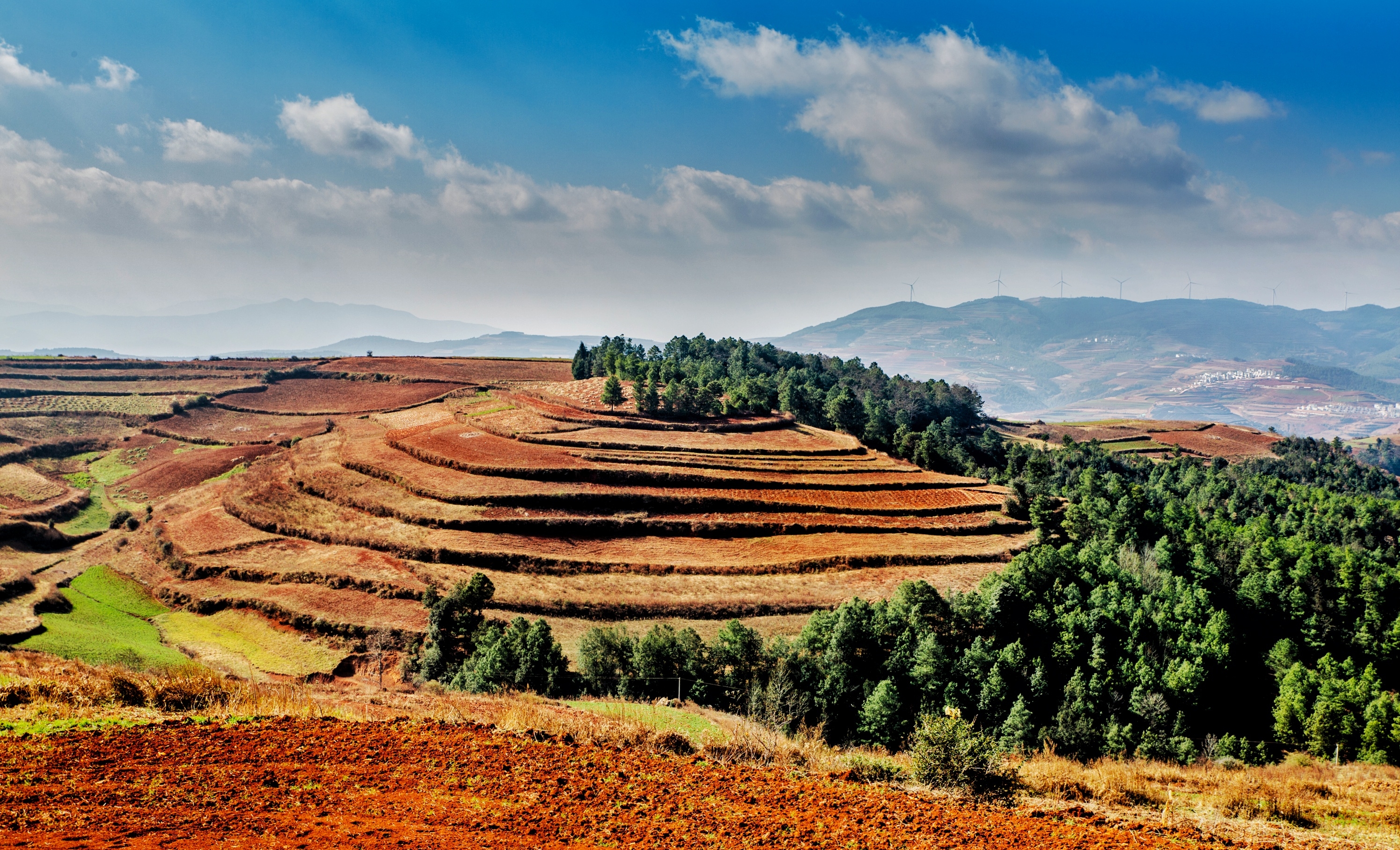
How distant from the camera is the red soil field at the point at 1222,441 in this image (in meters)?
158

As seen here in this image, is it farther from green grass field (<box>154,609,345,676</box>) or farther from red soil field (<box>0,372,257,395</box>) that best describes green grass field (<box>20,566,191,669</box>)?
red soil field (<box>0,372,257,395</box>)

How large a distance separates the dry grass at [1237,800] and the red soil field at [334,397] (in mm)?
112681

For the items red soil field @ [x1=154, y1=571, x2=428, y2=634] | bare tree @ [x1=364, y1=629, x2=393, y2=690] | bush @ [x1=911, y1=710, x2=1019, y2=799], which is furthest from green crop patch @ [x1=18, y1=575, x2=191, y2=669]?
bush @ [x1=911, y1=710, x2=1019, y2=799]

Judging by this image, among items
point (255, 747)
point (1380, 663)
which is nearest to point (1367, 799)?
point (255, 747)

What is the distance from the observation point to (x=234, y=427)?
104125 mm

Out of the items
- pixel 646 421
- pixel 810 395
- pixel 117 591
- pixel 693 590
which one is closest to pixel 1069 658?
pixel 693 590

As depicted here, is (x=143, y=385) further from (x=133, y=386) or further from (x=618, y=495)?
(x=618, y=495)

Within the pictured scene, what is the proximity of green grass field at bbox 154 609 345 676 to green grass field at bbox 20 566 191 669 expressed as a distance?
1387mm

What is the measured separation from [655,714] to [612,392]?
2947 inches

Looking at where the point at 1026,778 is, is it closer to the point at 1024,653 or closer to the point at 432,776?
the point at 432,776

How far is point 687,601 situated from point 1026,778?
35.0 m

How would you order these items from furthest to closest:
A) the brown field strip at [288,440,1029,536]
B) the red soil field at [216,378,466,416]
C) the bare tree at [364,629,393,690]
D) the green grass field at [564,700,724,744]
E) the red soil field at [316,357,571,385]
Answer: the red soil field at [316,357,571,385] < the red soil field at [216,378,466,416] < the brown field strip at [288,440,1029,536] < the bare tree at [364,629,393,690] < the green grass field at [564,700,724,744]

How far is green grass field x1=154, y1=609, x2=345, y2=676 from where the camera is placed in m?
42.1

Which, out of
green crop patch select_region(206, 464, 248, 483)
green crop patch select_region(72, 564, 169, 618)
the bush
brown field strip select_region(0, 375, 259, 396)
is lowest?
green crop patch select_region(72, 564, 169, 618)
